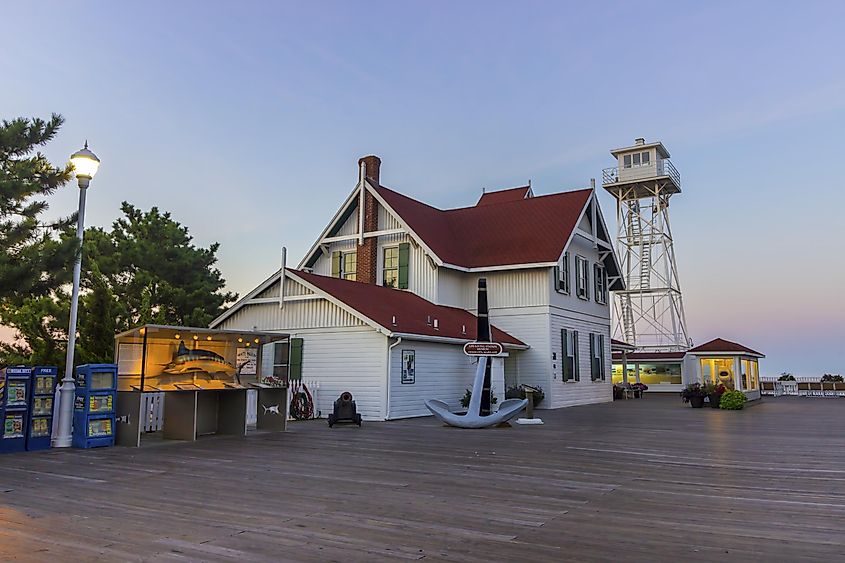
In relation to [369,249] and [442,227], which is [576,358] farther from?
[369,249]

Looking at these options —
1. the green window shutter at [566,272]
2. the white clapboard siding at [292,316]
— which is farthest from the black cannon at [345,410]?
the green window shutter at [566,272]

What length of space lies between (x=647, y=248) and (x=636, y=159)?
6.15 meters

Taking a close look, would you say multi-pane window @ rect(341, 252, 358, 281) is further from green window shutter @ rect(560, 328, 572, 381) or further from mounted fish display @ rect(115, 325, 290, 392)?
mounted fish display @ rect(115, 325, 290, 392)

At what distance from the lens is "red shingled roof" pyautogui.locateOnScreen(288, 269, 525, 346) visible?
1809 cm

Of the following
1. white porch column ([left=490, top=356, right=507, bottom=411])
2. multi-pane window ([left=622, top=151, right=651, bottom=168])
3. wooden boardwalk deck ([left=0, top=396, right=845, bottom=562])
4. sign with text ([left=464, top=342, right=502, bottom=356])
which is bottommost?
wooden boardwalk deck ([left=0, top=396, right=845, bottom=562])

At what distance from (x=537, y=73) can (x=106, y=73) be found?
1214cm

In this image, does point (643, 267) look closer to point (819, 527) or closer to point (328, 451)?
point (328, 451)

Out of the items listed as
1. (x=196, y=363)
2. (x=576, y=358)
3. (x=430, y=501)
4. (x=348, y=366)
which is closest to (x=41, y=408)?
(x=196, y=363)

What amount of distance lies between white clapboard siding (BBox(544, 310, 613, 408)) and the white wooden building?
2.8 inches

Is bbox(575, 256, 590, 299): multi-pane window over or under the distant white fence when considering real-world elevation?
over

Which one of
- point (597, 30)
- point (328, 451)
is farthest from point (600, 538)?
point (597, 30)

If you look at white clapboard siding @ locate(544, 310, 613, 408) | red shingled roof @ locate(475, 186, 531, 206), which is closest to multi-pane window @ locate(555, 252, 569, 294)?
white clapboard siding @ locate(544, 310, 613, 408)

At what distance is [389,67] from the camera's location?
19312 mm

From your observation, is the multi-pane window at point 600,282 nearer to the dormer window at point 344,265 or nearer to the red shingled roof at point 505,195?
the red shingled roof at point 505,195
